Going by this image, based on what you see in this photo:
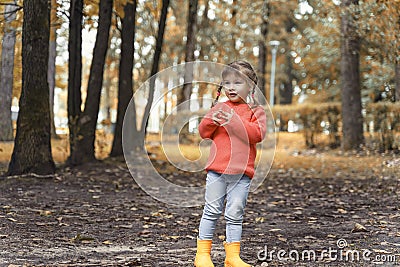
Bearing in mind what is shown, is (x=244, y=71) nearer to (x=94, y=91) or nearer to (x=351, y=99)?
(x=94, y=91)

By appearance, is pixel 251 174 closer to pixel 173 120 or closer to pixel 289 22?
pixel 173 120

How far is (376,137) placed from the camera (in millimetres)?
22031

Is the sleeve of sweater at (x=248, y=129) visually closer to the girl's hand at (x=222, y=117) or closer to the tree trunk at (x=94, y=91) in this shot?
the girl's hand at (x=222, y=117)

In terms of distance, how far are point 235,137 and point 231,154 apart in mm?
135

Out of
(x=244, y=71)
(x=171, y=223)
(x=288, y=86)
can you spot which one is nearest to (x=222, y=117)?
(x=244, y=71)

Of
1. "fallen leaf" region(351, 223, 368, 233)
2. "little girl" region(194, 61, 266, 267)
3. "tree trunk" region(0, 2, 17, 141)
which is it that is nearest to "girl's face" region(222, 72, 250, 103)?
"little girl" region(194, 61, 266, 267)

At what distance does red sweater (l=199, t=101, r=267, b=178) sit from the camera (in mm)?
5277

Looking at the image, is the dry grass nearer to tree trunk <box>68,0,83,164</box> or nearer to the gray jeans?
tree trunk <box>68,0,83,164</box>

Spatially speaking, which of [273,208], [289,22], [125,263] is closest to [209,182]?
[125,263]

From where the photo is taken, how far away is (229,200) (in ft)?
17.6

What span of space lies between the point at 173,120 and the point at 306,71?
34.6m

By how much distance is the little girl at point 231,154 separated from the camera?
5.28m

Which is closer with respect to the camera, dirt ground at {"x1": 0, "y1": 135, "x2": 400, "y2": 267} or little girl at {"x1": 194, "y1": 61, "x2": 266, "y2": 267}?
little girl at {"x1": 194, "y1": 61, "x2": 266, "y2": 267}

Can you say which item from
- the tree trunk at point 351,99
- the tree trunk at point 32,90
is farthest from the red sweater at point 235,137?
the tree trunk at point 351,99
